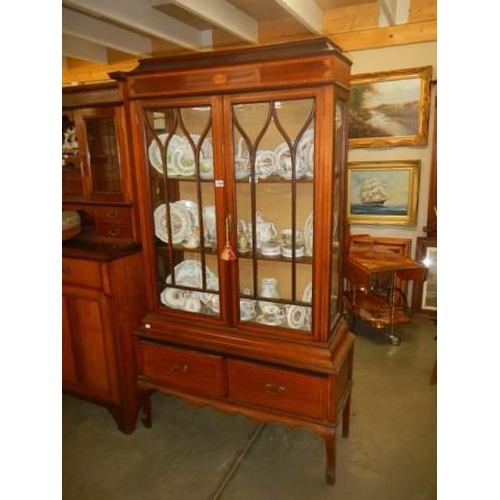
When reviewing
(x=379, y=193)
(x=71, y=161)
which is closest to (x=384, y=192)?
(x=379, y=193)

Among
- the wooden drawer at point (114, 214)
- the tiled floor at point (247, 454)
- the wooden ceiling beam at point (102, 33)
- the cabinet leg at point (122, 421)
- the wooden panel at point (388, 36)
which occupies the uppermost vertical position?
the wooden ceiling beam at point (102, 33)

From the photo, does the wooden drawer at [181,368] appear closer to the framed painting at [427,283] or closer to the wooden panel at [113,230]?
the wooden panel at [113,230]

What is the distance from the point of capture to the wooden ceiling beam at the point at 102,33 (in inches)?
119

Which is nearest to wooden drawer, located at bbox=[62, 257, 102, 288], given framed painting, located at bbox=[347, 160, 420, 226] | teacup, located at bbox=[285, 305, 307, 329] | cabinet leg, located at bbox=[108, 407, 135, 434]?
cabinet leg, located at bbox=[108, 407, 135, 434]

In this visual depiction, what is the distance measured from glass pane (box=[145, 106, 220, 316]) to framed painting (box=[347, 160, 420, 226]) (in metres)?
1.73

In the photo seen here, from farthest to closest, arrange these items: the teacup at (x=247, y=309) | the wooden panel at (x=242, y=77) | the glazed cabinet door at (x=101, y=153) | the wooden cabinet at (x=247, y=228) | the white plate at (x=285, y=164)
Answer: the glazed cabinet door at (x=101, y=153), the teacup at (x=247, y=309), the white plate at (x=285, y=164), the wooden cabinet at (x=247, y=228), the wooden panel at (x=242, y=77)

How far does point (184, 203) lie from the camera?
2.05m

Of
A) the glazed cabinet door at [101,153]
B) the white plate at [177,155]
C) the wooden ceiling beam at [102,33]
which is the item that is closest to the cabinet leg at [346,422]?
the white plate at [177,155]

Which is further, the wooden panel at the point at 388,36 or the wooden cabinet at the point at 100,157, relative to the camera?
the wooden panel at the point at 388,36

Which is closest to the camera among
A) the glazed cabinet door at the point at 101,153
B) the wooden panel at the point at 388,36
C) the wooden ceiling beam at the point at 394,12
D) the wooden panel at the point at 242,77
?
the wooden panel at the point at 242,77

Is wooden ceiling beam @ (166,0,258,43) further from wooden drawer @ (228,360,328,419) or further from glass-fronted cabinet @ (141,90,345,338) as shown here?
wooden drawer @ (228,360,328,419)

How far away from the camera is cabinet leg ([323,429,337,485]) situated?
1.80 metres

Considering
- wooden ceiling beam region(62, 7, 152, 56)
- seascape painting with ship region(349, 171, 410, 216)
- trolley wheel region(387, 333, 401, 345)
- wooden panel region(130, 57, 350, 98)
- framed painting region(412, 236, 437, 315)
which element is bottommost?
trolley wheel region(387, 333, 401, 345)

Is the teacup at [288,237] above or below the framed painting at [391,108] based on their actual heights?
below
